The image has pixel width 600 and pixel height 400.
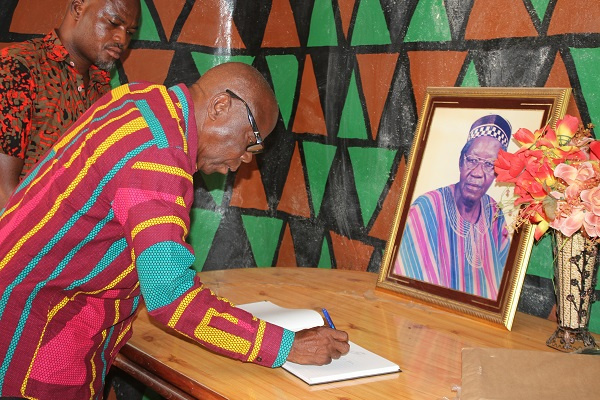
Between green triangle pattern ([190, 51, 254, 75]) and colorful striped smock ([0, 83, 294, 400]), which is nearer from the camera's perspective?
colorful striped smock ([0, 83, 294, 400])

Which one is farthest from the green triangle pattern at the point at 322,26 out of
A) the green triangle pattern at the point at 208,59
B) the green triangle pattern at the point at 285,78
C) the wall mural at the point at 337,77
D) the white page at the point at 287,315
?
the white page at the point at 287,315

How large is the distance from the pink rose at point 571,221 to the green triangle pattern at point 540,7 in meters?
0.61

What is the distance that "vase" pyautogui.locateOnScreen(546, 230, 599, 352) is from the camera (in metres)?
1.62

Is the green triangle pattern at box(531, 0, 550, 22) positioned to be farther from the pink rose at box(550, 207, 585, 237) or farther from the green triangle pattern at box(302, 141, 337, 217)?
the green triangle pattern at box(302, 141, 337, 217)

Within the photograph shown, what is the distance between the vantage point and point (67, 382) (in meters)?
1.40

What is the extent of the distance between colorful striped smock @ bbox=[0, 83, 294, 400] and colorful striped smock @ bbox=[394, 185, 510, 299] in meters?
0.66

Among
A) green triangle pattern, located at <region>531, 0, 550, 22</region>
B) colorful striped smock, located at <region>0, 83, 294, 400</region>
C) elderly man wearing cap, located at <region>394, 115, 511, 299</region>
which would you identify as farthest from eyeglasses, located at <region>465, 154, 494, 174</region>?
colorful striped smock, located at <region>0, 83, 294, 400</region>

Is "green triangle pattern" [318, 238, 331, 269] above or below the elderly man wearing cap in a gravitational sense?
below

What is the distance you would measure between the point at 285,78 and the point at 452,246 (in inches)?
46.5

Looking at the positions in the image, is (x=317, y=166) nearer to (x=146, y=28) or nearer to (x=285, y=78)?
(x=285, y=78)

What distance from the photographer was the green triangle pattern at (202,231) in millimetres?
2906

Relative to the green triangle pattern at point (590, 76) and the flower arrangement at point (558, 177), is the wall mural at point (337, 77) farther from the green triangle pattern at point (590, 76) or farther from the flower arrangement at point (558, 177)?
the flower arrangement at point (558, 177)

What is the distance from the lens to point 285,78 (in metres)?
Result: 2.82

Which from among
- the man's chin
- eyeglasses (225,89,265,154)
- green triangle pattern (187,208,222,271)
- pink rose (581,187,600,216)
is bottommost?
green triangle pattern (187,208,222,271)
